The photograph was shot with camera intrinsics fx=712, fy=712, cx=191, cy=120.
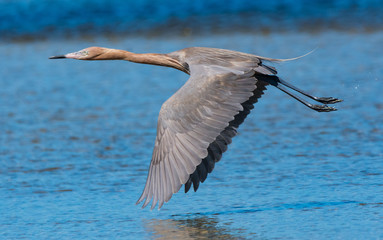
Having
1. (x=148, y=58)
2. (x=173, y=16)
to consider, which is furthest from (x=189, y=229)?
(x=173, y=16)

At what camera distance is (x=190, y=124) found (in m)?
5.58

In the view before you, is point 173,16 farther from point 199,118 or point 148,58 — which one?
point 199,118

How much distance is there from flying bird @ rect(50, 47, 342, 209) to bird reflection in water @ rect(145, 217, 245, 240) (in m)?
0.21

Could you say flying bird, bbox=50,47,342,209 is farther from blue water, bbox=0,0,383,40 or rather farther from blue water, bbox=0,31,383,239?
blue water, bbox=0,0,383,40

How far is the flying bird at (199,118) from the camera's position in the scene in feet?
17.7

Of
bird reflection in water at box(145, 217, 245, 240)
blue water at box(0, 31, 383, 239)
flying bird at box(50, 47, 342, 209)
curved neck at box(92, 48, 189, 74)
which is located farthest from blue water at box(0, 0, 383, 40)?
bird reflection in water at box(145, 217, 245, 240)

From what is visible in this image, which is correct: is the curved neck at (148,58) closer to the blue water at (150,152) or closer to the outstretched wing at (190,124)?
the outstretched wing at (190,124)

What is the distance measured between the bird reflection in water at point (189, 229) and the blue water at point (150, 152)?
1cm

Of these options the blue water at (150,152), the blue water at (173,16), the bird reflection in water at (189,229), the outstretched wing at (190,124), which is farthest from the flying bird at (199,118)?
the blue water at (173,16)

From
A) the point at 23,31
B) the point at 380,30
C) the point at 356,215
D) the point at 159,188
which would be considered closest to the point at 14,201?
the point at 159,188

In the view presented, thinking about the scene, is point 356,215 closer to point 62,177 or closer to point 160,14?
point 62,177

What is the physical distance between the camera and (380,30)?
1630 cm

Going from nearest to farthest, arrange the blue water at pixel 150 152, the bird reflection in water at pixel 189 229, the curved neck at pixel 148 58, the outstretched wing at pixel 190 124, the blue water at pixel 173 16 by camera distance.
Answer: the bird reflection in water at pixel 189 229, the outstretched wing at pixel 190 124, the blue water at pixel 150 152, the curved neck at pixel 148 58, the blue water at pixel 173 16

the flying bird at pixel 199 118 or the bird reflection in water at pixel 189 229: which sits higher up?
the flying bird at pixel 199 118
